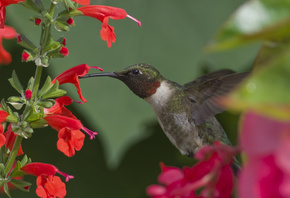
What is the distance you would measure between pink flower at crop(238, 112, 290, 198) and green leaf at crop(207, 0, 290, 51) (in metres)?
0.04

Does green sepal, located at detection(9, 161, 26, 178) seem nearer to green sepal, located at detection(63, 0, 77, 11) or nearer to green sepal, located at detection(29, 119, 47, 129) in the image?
green sepal, located at detection(29, 119, 47, 129)

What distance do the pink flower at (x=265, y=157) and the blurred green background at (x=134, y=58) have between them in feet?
3.19

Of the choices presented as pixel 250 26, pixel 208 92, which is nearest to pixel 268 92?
pixel 250 26

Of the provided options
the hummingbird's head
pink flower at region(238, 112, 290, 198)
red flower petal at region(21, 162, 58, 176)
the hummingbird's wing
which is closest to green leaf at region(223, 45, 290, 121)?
pink flower at region(238, 112, 290, 198)

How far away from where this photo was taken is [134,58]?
130cm

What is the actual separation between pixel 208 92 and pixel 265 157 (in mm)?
734

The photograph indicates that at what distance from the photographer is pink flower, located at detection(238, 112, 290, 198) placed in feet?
0.77

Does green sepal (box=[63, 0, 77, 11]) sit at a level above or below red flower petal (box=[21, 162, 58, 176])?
above

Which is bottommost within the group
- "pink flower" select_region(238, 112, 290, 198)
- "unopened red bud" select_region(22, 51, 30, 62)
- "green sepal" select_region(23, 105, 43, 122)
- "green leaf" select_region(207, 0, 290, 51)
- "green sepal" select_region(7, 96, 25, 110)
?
"green sepal" select_region(23, 105, 43, 122)

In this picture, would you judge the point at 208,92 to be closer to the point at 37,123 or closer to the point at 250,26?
the point at 37,123

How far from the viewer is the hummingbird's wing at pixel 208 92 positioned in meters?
0.92

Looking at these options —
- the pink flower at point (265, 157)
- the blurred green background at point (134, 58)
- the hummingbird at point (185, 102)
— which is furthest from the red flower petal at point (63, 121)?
the blurred green background at point (134, 58)

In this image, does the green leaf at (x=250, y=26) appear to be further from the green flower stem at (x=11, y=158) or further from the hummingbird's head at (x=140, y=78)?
the hummingbird's head at (x=140, y=78)

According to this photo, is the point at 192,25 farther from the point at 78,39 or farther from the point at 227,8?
the point at 78,39
